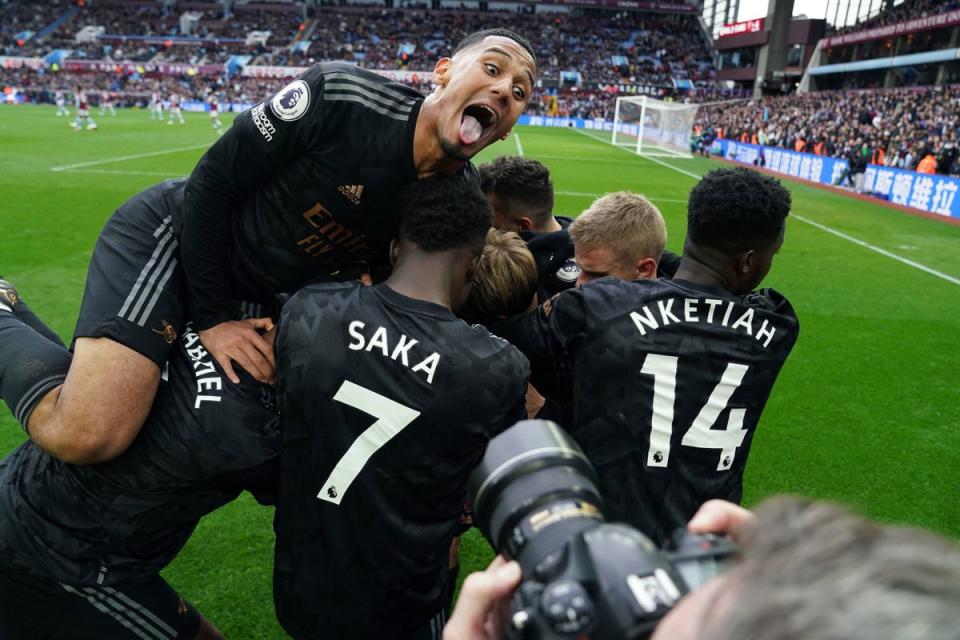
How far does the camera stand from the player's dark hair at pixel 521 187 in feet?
10.6

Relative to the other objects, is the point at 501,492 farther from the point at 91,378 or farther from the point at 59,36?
the point at 59,36

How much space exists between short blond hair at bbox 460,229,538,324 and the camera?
1.36 m

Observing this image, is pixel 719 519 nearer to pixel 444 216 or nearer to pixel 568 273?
pixel 444 216

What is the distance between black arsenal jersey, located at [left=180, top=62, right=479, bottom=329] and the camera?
7.39 feet

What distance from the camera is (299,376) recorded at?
1.89 m

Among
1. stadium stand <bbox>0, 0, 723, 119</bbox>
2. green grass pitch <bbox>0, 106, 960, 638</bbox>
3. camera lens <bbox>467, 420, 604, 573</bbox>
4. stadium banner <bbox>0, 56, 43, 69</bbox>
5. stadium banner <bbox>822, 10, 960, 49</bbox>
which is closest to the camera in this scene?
camera lens <bbox>467, 420, 604, 573</bbox>

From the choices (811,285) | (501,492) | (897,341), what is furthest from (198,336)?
(811,285)

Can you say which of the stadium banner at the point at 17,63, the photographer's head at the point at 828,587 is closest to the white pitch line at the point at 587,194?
the photographer's head at the point at 828,587

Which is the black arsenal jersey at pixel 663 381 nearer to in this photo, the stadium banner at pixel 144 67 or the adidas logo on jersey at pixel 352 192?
the adidas logo on jersey at pixel 352 192

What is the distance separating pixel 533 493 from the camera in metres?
1.07

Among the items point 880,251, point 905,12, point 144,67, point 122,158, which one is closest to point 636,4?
point 905,12

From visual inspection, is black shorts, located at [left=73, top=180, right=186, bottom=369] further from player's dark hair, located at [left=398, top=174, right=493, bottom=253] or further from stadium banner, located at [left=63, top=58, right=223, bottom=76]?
stadium banner, located at [left=63, top=58, right=223, bottom=76]

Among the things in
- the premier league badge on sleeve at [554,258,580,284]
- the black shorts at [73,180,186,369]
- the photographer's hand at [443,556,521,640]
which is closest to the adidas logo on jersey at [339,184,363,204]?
the black shorts at [73,180,186,369]

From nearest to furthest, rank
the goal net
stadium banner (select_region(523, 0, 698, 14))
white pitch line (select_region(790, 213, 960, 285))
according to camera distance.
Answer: white pitch line (select_region(790, 213, 960, 285)) → the goal net → stadium banner (select_region(523, 0, 698, 14))
